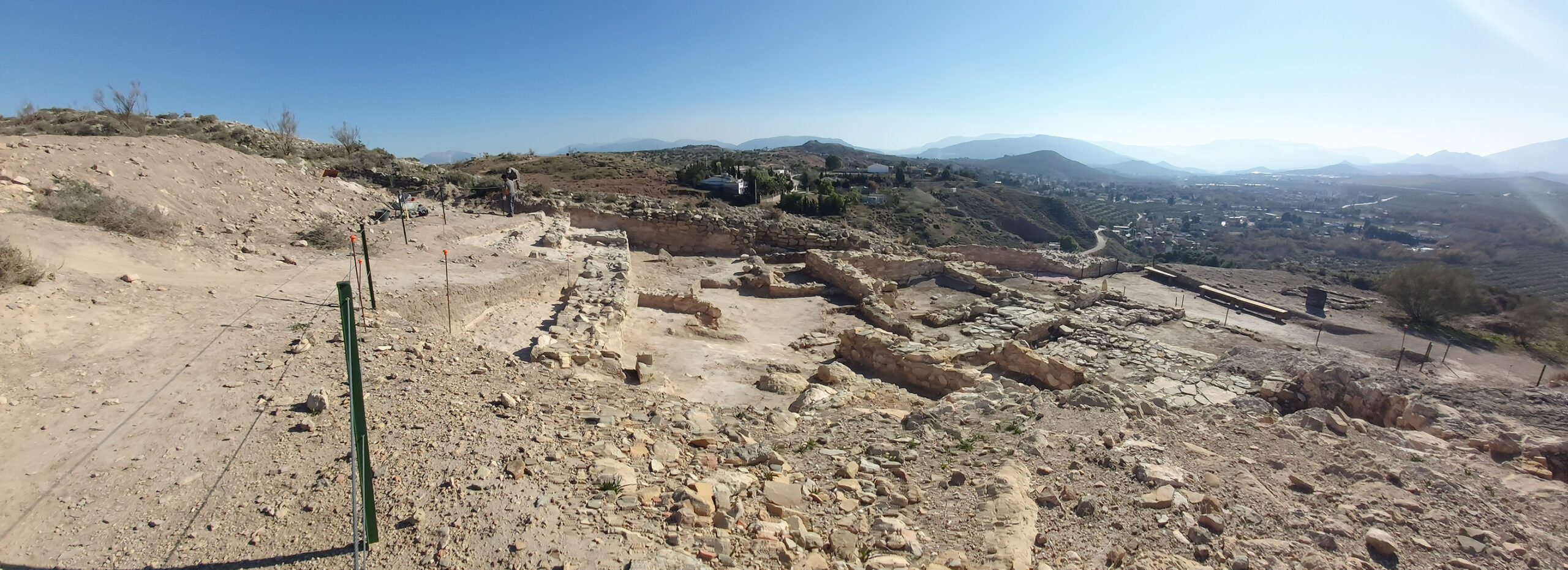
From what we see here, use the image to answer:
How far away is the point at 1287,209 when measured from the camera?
3971 inches

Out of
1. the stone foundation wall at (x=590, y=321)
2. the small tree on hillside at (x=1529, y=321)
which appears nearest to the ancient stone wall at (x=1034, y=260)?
the small tree on hillside at (x=1529, y=321)

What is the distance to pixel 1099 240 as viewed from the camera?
2419 inches

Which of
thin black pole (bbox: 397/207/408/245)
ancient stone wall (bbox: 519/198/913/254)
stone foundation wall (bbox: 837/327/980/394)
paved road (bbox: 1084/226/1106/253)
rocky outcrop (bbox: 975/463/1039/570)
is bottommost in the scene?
paved road (bbox: 1084/226/1106/253)

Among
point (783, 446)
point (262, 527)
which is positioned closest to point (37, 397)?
point (262, 527)

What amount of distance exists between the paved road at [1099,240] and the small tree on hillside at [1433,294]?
105ft

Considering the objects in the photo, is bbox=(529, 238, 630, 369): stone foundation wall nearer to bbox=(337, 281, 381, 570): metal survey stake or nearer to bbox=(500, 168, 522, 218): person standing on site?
bbox=(337, 281, 381, 570): metal survey stake

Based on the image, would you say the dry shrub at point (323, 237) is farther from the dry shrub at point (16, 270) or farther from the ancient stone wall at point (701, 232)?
the ancient stone wall at point (701, 232)

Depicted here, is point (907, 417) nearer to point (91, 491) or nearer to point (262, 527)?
point (262, 527)

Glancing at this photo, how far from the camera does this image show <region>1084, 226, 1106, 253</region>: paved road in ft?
177

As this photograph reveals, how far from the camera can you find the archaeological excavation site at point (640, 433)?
12.0 feet

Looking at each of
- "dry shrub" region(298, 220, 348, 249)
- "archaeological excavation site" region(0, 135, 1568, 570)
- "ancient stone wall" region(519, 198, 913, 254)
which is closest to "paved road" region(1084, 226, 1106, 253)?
"ancient stone wall" region(519, 198, 913, 254)

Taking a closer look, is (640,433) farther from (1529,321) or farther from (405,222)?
(1529,321)

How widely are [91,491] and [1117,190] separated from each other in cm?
17113

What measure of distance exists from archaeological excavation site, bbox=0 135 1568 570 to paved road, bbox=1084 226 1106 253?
151 feet
